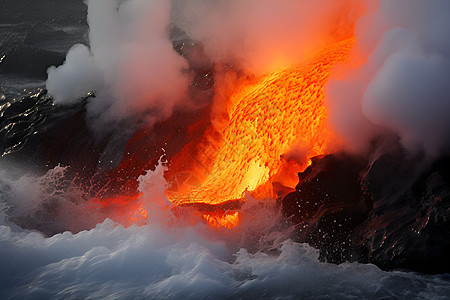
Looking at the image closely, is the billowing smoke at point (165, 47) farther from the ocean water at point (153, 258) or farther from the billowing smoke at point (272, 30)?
the ocean water at point (153, 258)

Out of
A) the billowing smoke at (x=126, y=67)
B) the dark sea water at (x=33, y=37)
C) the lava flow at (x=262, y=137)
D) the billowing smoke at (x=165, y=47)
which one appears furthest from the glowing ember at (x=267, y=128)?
the dark sea water at (x=33, y=37)

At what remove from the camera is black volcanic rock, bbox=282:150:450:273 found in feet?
17.3

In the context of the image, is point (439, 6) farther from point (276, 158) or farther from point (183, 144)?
point (183, 144)

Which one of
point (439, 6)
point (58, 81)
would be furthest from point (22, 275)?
point (439, 6)

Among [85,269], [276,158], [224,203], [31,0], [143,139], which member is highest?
[31,0]

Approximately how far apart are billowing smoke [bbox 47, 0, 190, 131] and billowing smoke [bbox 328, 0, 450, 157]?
3.70 m

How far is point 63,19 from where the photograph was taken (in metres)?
19.3

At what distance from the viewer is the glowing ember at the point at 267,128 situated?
303 inches

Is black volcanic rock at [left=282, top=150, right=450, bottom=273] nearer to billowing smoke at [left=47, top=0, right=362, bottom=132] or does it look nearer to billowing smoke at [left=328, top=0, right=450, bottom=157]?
billowing smoke at [left=328, top=0, right=450, bottom=157]

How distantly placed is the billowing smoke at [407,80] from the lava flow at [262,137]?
912 mm

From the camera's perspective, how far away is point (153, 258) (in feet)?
21.2

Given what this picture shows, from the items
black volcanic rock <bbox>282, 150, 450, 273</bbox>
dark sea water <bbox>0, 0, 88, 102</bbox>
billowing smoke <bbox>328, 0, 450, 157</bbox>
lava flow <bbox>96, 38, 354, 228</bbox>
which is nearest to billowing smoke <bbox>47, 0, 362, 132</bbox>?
lava flow <bbox>96, 38, 354, 228</bbox>

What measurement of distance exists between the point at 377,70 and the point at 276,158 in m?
2.24

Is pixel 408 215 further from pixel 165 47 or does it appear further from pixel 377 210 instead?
pixel 165 47
